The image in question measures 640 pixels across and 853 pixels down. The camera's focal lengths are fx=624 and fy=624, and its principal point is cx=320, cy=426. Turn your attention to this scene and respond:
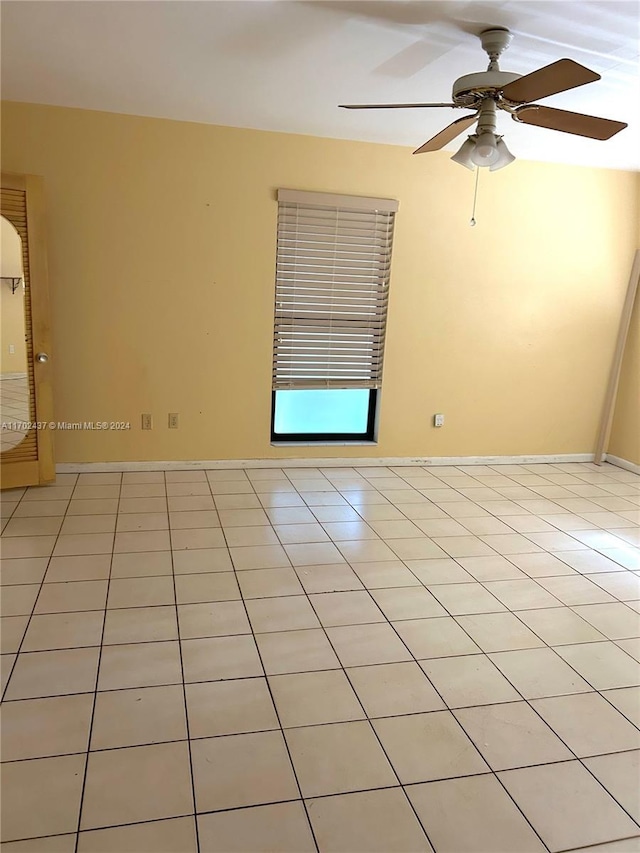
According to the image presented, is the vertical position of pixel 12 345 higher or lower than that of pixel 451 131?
lower

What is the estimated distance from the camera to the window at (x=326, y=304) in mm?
4579

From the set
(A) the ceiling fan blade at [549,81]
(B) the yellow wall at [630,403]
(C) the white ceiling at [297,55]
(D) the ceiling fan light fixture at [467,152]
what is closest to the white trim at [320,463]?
(B) the yellow wall at [630,403]

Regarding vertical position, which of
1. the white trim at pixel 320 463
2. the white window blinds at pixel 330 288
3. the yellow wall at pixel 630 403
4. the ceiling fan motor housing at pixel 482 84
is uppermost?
the ceiling fan motor housing at pixel 482 84

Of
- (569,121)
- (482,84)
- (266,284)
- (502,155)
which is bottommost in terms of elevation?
(266,284)

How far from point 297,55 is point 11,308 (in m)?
2.30

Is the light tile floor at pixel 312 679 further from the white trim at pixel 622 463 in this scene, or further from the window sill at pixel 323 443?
the white trim at pixel 622 463

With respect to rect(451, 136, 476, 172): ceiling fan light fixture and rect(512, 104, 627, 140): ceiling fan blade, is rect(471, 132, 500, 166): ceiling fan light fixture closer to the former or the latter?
rect(451, 136, 476, 172): ceiling fan light fixture

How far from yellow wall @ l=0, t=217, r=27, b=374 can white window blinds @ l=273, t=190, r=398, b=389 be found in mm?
1717

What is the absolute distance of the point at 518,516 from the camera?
13.5 feet

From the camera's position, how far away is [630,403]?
5.48 m

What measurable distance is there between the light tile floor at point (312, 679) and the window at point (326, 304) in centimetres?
116

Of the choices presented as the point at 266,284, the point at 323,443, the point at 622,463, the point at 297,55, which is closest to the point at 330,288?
the point at 266,284

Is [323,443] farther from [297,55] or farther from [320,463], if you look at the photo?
[297,55]

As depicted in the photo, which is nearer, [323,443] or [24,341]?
[24,341]
